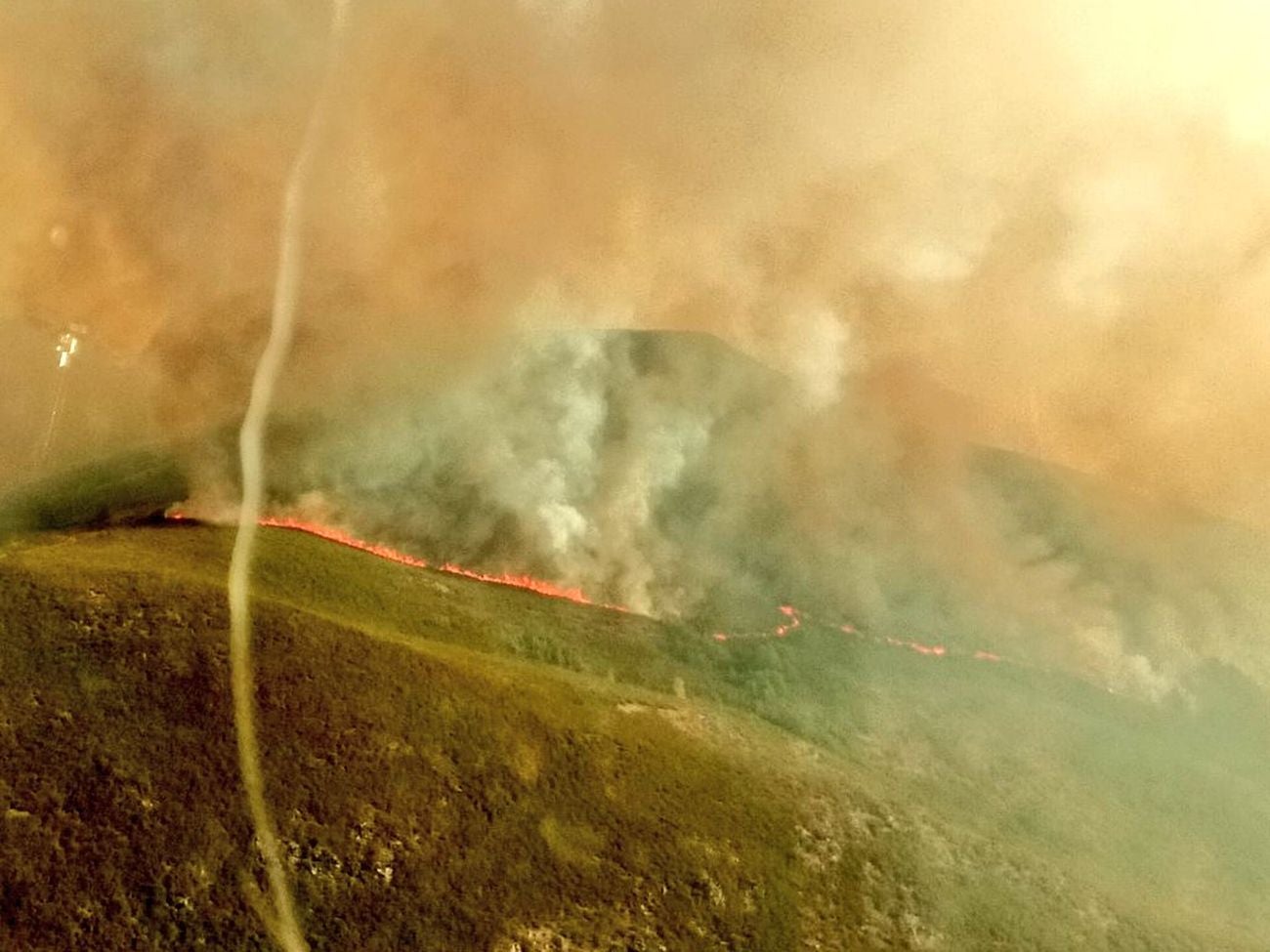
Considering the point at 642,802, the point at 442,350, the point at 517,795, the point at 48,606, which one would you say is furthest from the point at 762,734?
the point at 442,350

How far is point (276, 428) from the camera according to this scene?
64.8 meters

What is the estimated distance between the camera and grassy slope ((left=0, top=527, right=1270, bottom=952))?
112ft

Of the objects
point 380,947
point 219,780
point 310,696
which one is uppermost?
point 310,696

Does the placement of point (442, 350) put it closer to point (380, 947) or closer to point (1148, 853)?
point (380, 947)

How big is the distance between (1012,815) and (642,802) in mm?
23564

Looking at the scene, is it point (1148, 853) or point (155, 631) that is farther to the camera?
point (1148, 853)

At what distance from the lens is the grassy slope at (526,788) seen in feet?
112

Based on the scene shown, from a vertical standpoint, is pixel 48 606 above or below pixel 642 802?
above

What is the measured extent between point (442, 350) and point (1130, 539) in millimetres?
63411

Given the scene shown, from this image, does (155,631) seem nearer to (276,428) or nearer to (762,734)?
(276,428)

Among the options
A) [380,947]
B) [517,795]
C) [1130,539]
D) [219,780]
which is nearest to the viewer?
[380,947]

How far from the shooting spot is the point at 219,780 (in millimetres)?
36094

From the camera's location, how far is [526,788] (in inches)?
1613

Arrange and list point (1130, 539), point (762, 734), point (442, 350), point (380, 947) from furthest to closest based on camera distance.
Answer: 1. point (1130, 539)
2. point (442, 350)
3. point (762, 734)
4. point (380, 947)
